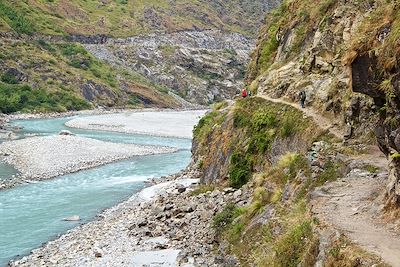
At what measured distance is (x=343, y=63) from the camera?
1343 cm

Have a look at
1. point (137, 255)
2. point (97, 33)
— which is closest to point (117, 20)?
point (97, 33)

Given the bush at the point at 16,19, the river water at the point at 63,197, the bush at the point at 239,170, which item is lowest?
the river water at the point at 63,197

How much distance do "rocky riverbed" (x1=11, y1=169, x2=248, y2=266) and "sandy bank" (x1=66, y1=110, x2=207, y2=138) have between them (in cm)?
5314

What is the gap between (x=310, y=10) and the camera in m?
34.2

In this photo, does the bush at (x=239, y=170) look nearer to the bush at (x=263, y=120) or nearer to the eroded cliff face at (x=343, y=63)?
the bush at (x=263, y=120)

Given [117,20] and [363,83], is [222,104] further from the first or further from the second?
[117,20]

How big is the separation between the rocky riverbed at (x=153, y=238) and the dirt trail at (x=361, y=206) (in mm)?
4684

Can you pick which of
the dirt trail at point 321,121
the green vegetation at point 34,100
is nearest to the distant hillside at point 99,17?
the green vegetation at point 34,100

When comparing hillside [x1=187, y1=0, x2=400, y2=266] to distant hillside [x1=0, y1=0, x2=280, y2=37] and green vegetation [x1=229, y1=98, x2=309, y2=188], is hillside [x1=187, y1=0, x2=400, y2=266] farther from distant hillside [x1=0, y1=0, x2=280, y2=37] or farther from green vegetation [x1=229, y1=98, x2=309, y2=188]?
distant hillside [x1=0, y1=0, x2=280, y2=37]

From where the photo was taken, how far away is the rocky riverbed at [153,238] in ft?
68.6

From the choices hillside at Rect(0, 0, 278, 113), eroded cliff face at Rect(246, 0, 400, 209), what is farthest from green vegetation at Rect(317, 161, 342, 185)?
hillside at Rect(0, 0, 278, 113)

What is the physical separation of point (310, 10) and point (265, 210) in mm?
20276

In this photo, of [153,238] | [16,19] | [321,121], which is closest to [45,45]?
[16,19]

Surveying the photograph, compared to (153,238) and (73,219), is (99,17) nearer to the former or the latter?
(73,219)
